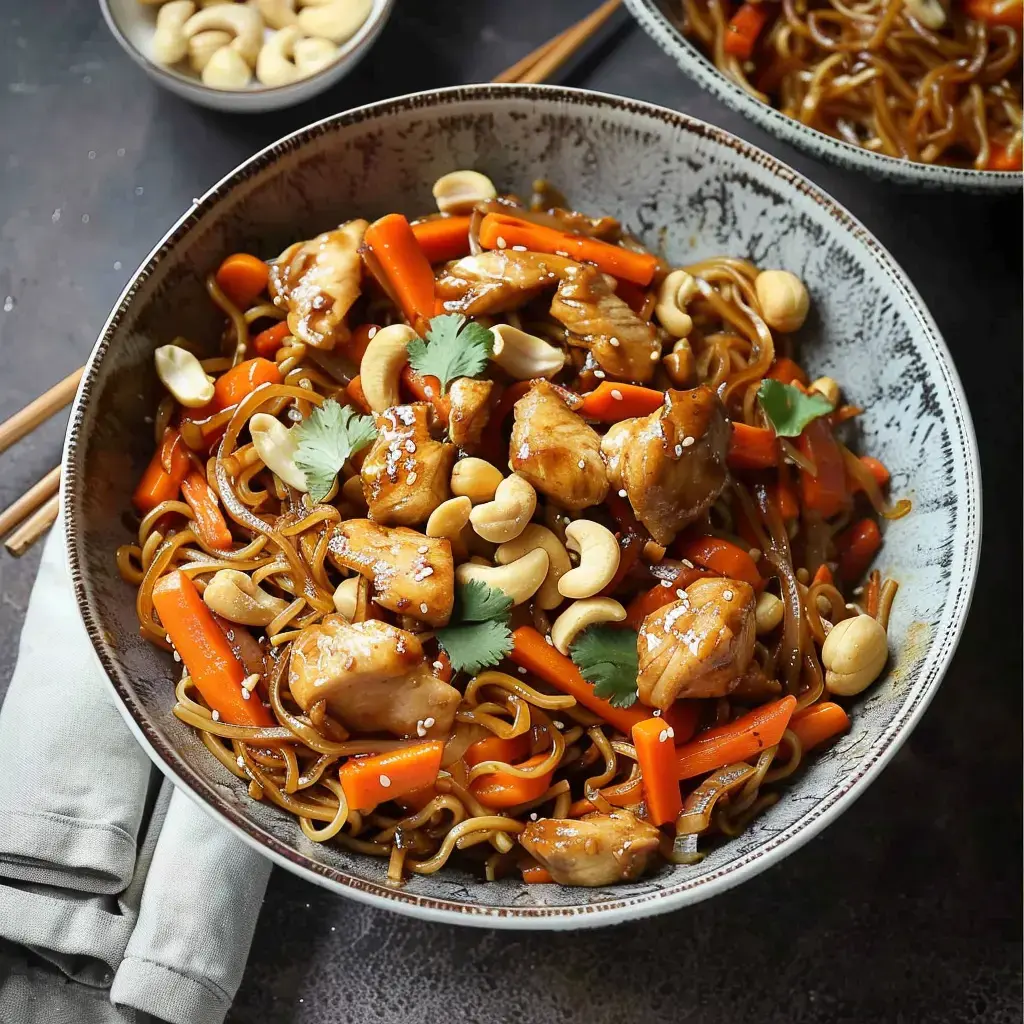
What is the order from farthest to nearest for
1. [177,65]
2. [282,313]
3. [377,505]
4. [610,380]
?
[177,65] → [282,313] → [610,380] → [377,505]

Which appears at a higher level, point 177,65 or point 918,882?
point 177,65

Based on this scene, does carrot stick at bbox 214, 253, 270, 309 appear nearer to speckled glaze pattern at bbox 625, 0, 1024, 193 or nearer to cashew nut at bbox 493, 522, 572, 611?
cashew nut at bbox 493, 522, 572, 611

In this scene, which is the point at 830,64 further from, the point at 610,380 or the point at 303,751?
the point at 303,751

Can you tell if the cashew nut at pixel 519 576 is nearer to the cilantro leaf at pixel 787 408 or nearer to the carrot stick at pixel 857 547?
the cilantro leaf at pixel 787 408

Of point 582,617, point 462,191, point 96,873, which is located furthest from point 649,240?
point 96,873

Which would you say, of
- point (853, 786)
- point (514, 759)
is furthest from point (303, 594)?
point (853, 786)

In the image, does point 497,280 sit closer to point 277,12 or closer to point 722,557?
point 722,557

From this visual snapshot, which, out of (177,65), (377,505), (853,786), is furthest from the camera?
(177,65)
